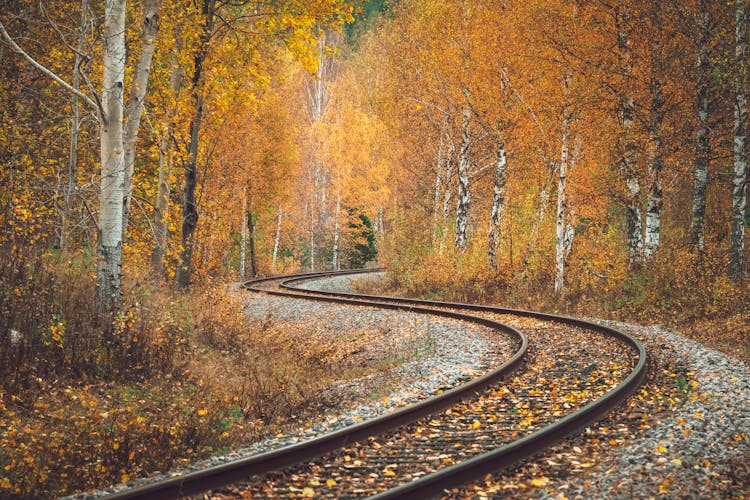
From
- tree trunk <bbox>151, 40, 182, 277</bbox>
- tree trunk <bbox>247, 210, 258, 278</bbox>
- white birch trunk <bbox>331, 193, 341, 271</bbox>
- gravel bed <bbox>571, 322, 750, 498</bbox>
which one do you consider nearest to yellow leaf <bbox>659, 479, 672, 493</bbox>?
gravel bed <bbox>571, 322, 750, 498</bbox>

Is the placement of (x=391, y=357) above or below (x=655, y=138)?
below

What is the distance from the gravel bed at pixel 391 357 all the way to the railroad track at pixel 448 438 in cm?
55

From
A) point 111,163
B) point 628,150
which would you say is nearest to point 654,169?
point 628,150

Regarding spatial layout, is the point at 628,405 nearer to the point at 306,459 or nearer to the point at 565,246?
the point at 306,459

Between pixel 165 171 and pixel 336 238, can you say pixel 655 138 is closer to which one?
pixel 165 171

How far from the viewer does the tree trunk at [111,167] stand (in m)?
8.70

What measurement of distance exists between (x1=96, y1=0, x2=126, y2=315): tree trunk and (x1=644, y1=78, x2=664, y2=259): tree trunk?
13307 mm

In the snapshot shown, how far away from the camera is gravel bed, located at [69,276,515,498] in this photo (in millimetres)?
6840

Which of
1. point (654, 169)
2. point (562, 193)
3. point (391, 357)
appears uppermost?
point (654, 169)

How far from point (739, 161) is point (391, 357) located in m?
9.76

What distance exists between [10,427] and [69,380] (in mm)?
1709

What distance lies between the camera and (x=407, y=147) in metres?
31.2

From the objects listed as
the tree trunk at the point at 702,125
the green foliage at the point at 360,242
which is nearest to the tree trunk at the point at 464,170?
the tree trunk at the point at 702,125

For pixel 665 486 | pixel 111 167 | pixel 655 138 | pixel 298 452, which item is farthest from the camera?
pixel 655 138
